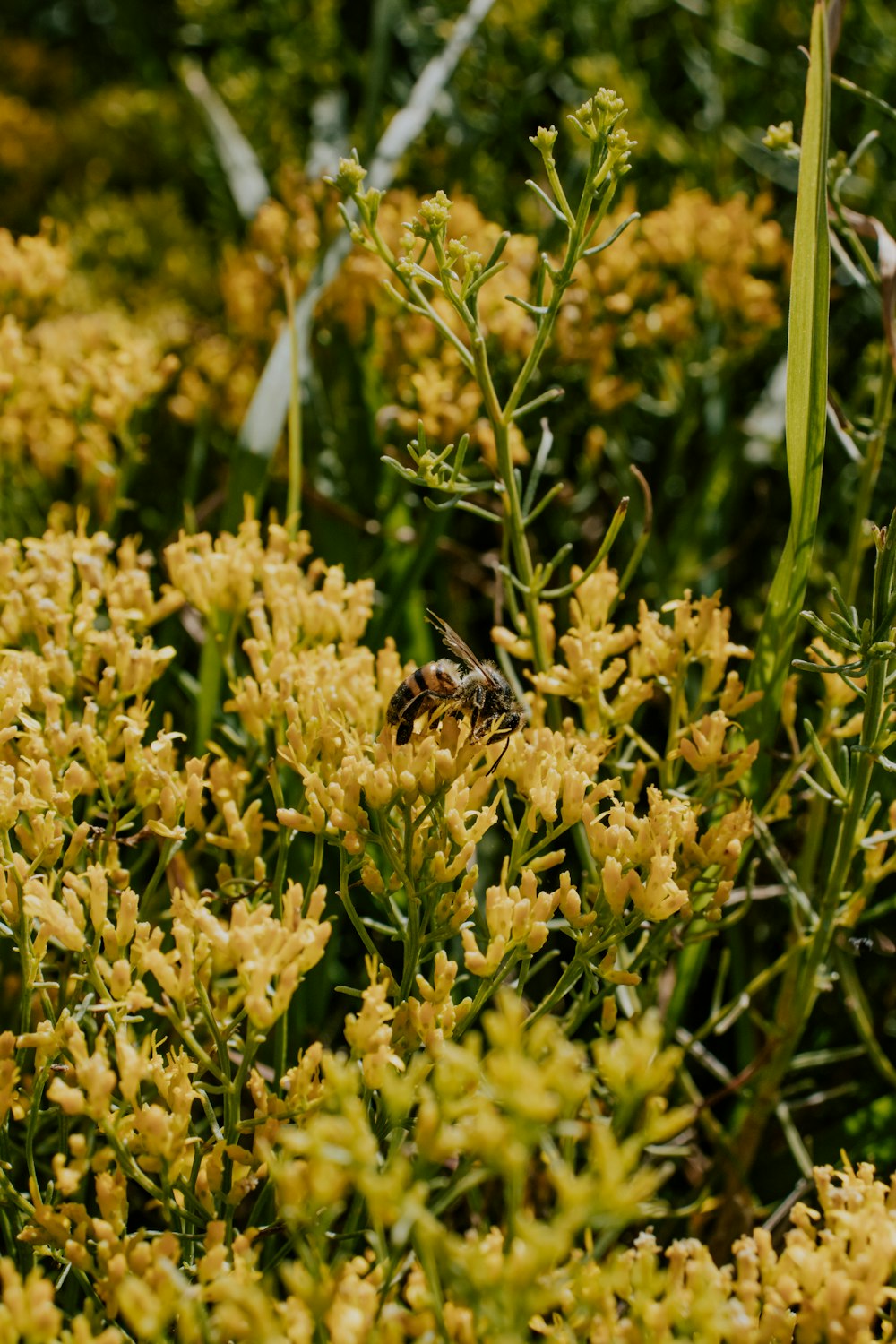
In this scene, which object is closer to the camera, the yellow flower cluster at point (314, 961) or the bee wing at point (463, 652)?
the yellow flower cluster at point (314, 961)

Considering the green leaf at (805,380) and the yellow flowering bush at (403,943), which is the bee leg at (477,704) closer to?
the yellow flowering bush at (403,943)

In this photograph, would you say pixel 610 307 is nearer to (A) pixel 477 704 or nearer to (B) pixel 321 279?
(B) pixel 321 279

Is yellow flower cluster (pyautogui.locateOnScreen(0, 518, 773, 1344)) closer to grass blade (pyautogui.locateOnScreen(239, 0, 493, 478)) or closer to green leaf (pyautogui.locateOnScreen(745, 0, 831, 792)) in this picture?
green leaf (pyautogui.locateOnScreen(745, 0, 831, 792))

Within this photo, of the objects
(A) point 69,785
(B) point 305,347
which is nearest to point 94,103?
(B) point 305,347

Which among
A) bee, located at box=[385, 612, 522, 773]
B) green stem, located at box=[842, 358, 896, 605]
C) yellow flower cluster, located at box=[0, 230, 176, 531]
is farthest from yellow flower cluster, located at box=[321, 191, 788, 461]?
bee, located at box=[385, 612, 522, 773]

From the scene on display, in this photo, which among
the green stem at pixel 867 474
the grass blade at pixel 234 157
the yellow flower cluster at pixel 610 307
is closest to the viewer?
the green stem at pixel 867 474

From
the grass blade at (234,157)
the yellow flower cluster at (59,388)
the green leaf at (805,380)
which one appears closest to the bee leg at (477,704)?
the green leaf at (805,380)

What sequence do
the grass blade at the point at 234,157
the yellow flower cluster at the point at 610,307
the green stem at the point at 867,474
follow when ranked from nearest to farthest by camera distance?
the green stem at the point at 867,474 < the yellow flower cluster at the point at 610,307 < the grass blade at the point at 234,157

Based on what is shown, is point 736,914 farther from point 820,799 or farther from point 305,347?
point 305,347
